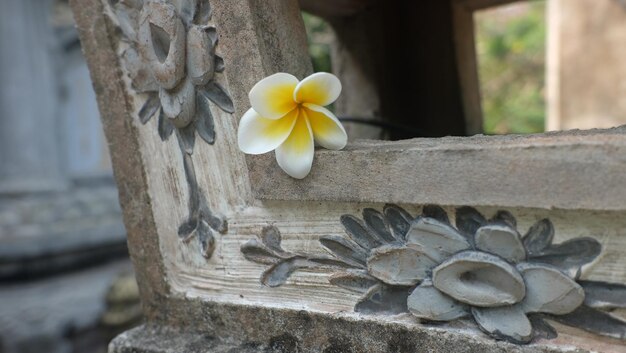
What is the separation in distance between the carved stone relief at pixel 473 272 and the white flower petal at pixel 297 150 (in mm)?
79

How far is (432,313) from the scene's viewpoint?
2.07ft

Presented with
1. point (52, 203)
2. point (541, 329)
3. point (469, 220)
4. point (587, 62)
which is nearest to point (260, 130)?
point (469, 220)

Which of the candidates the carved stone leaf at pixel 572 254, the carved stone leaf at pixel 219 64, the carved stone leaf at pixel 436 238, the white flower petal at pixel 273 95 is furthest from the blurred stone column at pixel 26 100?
the carved stone leaf at pixel 572 254

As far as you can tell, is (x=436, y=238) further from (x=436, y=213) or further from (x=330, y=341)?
(x=330, y=341)

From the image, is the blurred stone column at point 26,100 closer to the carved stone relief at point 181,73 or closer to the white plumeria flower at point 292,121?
the carved stone relief at point 181,73

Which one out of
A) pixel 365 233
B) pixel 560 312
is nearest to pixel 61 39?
pixel 365 233

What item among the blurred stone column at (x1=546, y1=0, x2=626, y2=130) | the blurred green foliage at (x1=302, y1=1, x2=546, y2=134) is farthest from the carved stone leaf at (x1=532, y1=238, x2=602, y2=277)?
the blurred green foliage at (x1=302, y1=1, x2=546, y2=134)

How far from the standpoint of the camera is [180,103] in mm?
765

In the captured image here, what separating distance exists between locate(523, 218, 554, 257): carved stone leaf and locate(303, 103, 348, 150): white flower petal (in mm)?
208

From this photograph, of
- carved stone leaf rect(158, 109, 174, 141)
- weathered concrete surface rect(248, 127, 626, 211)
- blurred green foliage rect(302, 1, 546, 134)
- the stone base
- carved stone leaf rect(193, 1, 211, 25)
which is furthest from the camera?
blurred green foliage rect(302, 1, 546, 134)

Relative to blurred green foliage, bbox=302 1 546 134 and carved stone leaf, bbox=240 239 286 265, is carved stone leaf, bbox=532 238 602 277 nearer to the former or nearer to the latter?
carved stone leaf, bbox=240 239 286 265

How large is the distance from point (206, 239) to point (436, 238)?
0.33m

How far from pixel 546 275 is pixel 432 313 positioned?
13 cm

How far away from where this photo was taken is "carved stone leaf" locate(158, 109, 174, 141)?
0.82 m
